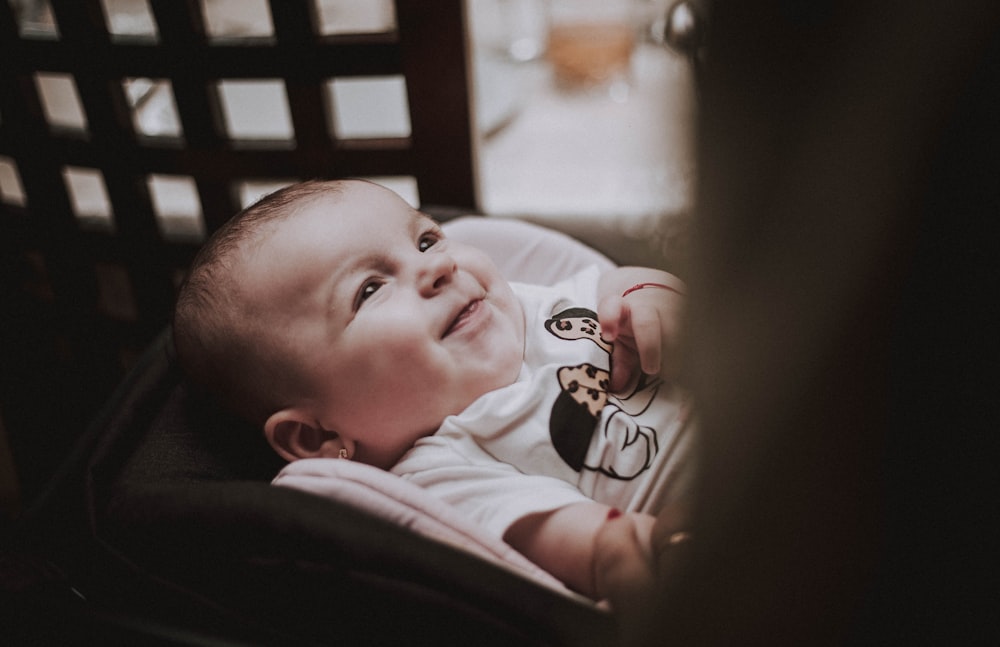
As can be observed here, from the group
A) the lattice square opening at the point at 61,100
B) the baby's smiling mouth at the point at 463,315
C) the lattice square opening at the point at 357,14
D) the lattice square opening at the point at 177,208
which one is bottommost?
the lattice square opening at the point at 177,208

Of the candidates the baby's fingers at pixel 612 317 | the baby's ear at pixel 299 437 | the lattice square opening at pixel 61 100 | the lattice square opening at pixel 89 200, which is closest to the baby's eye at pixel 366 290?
the baby's ear at pixel 299 437

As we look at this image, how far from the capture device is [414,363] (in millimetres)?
699

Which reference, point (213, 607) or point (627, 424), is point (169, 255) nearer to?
point (213, 607)

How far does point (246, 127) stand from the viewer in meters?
1.51

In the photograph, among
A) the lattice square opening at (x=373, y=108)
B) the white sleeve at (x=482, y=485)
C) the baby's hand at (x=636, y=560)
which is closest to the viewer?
the baby's hand at (x=636, y=560)

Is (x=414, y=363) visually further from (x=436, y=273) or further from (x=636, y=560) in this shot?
(x=636, y=560)

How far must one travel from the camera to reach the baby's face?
0.70m

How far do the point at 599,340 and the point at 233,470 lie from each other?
42 cm

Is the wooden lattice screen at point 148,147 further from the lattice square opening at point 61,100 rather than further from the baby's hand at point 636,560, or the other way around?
the baby's hand at point 636,560

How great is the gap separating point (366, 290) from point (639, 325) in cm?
28

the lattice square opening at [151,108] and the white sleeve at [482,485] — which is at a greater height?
the lattice square opening at [151,108]

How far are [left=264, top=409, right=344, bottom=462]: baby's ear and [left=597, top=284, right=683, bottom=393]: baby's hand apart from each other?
1.00 feet

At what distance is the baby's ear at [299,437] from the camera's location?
73 cm

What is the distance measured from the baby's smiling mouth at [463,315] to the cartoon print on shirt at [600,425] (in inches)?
4.4
